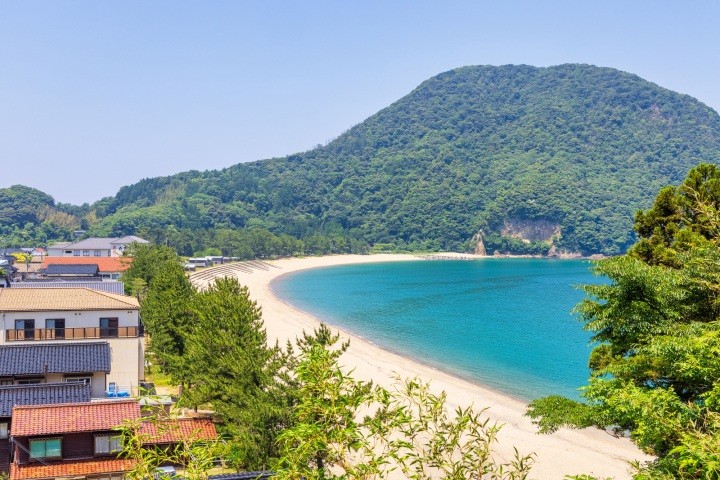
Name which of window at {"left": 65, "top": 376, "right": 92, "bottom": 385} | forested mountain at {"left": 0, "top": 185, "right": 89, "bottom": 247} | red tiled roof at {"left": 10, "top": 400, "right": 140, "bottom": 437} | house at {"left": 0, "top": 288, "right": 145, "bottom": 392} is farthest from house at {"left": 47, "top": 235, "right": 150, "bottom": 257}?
red tiled roof at {"left": 10, "top": 400, "right": 140, "bottom": 437}

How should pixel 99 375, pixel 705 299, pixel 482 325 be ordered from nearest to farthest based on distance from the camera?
pixel 705 299, pixel 99 375, pixel 482 325

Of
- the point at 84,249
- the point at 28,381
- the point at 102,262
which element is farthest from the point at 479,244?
the point at 28,381

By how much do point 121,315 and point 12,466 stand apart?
11.9 m

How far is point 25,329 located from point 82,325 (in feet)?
8.34

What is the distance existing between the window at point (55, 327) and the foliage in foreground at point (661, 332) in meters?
22.7

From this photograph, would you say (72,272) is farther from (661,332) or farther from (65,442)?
(661,332)

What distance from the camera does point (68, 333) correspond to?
93.1ft

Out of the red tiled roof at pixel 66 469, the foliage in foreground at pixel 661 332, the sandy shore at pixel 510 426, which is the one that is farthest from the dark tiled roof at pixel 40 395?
the foliage in foreground at pixel 661 332

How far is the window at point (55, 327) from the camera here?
92.5 feet

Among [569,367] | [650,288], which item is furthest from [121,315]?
[569,367]

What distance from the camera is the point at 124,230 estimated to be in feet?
556

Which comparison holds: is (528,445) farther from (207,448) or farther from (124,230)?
(124,230)

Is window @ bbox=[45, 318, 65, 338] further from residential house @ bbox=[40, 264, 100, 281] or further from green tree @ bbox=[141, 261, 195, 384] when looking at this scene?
residential house @ bbox=[40, 264, 100, 281]

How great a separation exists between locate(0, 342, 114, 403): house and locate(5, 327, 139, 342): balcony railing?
291 centimetres
